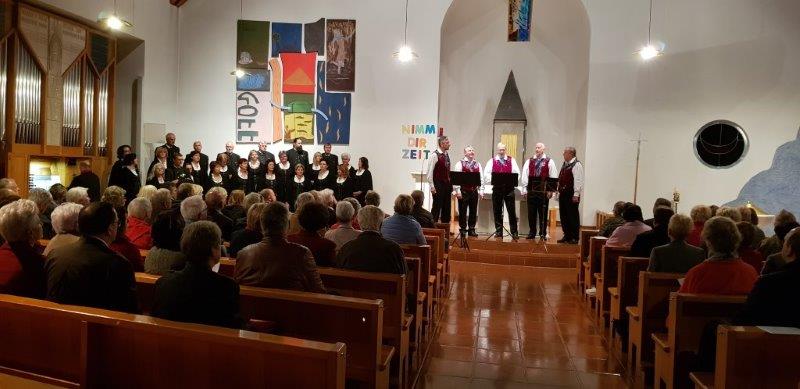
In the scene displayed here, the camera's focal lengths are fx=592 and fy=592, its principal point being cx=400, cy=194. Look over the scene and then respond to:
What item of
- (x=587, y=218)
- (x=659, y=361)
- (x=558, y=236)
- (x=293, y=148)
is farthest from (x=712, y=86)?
(x=659, y=361)

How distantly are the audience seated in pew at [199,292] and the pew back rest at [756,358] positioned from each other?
1698 mm

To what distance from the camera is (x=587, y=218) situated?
9.53 meters

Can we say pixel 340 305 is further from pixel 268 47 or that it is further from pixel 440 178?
pixel 268 47

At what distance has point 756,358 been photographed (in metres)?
2.05

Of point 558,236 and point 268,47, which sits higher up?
point 268,47

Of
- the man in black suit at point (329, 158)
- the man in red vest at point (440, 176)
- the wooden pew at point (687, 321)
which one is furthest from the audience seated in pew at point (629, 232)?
the man in black suit at point (329, 158)

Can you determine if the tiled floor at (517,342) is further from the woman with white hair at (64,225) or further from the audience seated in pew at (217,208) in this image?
the woman with white hair at (64,225)

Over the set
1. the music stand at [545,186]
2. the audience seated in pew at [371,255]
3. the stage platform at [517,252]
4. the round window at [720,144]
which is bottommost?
the stage platform at [517,252]

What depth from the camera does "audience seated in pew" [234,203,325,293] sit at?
266 cm

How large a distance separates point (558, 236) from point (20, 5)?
7.92m

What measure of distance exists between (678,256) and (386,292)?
182 cm

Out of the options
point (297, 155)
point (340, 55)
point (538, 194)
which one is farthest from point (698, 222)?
point (340, 55)

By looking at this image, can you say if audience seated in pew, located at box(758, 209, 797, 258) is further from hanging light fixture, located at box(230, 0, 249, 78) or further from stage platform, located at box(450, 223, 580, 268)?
hanging light fixture, located at box(230, 0, 249, 78)

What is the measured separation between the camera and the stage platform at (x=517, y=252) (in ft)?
24.7
